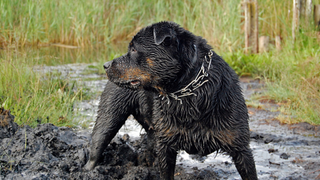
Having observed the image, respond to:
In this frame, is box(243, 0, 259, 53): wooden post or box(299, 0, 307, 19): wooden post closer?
box(299, 0, 307, 19): wooden post

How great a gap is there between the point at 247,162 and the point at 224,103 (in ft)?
1.94

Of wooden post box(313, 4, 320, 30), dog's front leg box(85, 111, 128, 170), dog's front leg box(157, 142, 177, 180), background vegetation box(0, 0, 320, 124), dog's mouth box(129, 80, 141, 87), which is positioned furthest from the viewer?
wooden post box(313, 4, 320, 30)

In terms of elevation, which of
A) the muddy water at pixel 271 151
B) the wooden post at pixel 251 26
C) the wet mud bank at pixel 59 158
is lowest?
the muddy water at pixel 271 151

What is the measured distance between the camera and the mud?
3.79m

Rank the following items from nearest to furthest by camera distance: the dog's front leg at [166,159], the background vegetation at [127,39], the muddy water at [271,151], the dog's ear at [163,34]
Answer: the dog's ear at [163,34]
the dog's front leg at [166,159]
the muddy water at [271,151]
the background vegetation at [127,39]

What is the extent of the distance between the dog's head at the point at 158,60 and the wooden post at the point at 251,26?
647 centimetres

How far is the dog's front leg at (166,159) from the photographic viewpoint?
3.52 metres

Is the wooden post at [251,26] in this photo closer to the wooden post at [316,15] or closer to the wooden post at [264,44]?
the wooden post at [264,44]

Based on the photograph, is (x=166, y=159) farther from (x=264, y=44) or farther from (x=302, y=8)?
(x=264, y=44)

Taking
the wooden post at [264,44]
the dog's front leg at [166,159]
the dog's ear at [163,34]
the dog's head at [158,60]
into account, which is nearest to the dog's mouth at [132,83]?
the dog's head at [158,60]

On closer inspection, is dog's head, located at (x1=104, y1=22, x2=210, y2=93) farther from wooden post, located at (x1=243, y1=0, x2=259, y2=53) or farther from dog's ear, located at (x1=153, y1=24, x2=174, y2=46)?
wooden post, located at (x1=243, y1=0, x2=259, y2=53)

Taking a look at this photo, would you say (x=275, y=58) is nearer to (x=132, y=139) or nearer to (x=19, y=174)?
(x=132, y=139)

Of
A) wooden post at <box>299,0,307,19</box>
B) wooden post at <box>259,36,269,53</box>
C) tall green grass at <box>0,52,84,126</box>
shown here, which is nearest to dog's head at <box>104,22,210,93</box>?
tall green grass at <box>0,52,84,126</box>

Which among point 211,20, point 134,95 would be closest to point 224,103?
point 134,95
